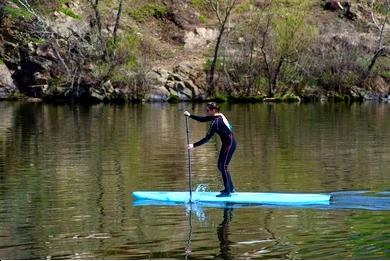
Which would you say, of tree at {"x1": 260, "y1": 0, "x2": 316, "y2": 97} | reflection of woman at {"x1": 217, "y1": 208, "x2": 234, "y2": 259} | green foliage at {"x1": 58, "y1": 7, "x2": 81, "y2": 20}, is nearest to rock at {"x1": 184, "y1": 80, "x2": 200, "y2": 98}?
tree at {"x1": 260, "y1": 0, "x2": 316, "y2": 97}

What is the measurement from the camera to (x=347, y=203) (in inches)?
848

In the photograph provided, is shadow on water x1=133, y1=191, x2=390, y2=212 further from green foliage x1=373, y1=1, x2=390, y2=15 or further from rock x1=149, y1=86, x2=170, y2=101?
green foliage x1=373, y1=1, x2=390, y2=15

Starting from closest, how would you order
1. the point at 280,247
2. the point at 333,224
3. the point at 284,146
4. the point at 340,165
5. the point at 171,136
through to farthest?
the point at 280,247, the point at 333,224, the point at 340,165, the point at 284,146, the point at 171,136

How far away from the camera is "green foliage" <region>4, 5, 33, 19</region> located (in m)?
77.1

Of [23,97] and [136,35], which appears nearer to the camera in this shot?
[23,97]

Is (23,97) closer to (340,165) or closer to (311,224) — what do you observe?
(340,165)

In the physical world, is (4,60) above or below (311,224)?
above

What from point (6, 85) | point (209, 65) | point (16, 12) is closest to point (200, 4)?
point (209, 65)

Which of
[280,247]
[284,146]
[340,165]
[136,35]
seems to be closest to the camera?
[280,247]

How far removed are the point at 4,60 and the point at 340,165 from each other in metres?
51.2

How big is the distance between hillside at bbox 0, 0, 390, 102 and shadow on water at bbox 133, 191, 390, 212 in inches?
1908

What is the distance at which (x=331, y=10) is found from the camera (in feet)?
276

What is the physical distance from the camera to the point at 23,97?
239ft

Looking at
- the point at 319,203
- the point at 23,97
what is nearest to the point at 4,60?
the point at 23,97
